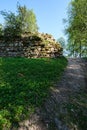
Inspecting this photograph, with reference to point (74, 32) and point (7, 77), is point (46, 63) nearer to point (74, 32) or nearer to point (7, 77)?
point (7, 77)

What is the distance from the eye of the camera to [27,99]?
392 inches

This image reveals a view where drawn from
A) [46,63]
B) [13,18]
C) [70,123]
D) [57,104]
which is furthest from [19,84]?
[13,18]

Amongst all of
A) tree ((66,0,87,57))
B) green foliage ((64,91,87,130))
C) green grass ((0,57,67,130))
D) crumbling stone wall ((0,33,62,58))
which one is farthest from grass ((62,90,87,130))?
tree ((66,0,87,57))

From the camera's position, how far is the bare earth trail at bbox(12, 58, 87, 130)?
8781 mm

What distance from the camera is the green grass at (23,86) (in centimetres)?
896

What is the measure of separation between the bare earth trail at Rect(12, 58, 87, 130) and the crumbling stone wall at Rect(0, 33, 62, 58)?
5.33m

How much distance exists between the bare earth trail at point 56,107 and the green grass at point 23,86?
28 cm

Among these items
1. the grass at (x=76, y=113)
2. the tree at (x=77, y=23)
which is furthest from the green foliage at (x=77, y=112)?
the tree at (x=77, y=23)

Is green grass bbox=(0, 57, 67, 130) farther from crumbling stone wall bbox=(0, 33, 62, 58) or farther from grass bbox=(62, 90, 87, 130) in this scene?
crumbling stone wall bbox=(0, 33, 62, 58)

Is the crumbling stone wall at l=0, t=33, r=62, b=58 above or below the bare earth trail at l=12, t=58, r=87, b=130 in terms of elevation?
above

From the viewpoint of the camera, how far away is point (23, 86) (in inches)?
440

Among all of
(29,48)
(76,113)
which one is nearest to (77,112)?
(76,113)

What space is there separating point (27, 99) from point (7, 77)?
2.72 metres

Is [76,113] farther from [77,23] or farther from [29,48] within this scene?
[77,23]
